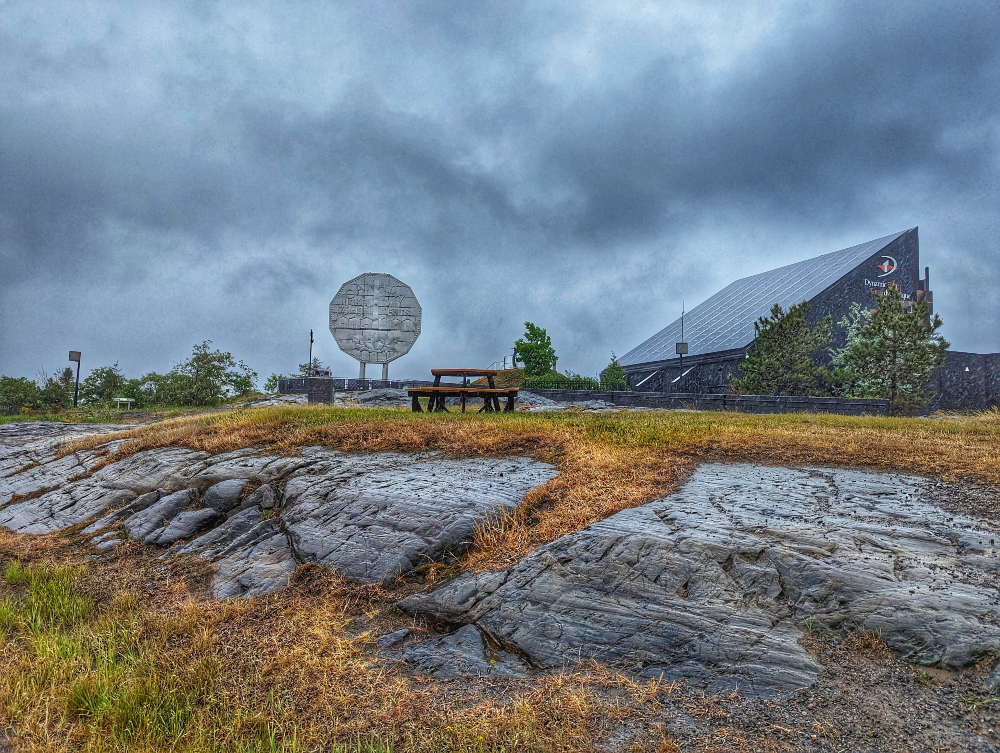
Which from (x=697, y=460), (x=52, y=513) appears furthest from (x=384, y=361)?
(x=697, y=460)

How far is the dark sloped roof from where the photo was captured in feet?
91.1

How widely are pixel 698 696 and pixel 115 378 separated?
34.6 meters

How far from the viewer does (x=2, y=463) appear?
11.9 metres

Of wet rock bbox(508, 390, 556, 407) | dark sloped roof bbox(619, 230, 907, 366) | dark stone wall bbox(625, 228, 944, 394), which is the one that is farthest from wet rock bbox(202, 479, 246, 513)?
dark sloped roof bbox(619, 230, 907, 366)

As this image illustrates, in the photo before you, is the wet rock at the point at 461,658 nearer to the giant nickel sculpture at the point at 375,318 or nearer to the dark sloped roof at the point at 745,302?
the giant nickel sculpture at the point at 375,318

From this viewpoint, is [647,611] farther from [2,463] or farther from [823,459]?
[2,463]

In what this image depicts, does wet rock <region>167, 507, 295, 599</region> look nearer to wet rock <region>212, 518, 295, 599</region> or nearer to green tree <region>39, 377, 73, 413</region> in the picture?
wet rock <region>212, 518, 295, 599</region>

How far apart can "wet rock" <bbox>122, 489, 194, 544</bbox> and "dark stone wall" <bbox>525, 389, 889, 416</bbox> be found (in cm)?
1681

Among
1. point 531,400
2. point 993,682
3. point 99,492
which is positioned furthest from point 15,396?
point 993,682

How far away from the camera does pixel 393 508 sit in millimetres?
5992

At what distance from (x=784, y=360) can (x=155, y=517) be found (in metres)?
22.6

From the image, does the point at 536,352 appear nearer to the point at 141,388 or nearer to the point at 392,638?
the point at 141,388

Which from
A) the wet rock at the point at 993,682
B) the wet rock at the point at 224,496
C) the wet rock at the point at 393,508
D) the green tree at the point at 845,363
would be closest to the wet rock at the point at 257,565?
the wet rock at the point at 393,508

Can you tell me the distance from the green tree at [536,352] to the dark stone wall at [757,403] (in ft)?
57.7
